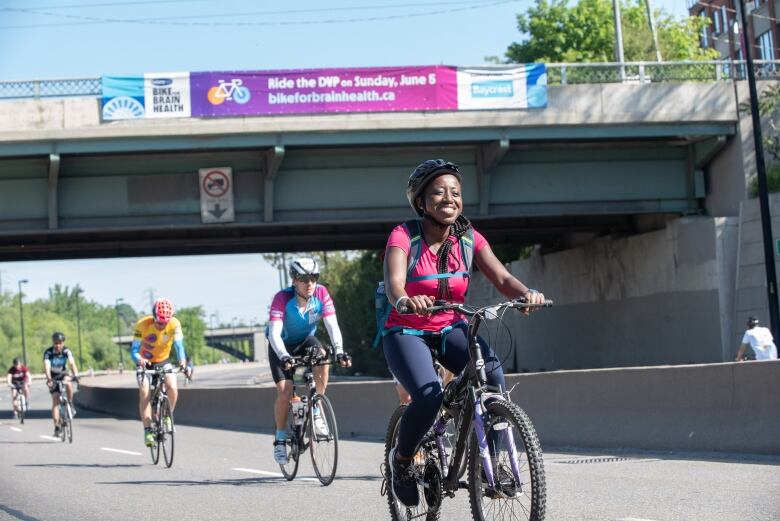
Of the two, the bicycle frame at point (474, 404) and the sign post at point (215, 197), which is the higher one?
the sign post at point (215, 197)

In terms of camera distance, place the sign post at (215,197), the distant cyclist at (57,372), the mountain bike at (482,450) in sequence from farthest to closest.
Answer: the sign post at (215,197)
the distant cyclist at (57,372)
the mountain bike at (482,450)

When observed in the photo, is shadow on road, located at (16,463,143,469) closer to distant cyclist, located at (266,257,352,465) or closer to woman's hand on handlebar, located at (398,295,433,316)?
distant cyclist, located at (266,257,352,465)

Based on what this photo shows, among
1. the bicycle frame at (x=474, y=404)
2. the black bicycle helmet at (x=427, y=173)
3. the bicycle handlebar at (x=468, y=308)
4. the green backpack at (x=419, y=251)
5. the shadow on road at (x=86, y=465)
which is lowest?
the shadow on road at (x=86, y=465)

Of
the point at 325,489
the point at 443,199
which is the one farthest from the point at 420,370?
the point at 325,489

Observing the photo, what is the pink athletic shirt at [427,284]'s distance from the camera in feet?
20.5

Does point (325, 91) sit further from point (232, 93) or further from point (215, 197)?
point (215, 197)

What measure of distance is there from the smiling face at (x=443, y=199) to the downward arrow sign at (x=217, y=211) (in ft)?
75.0

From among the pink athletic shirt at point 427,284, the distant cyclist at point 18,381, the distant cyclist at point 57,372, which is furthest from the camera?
the distant cyclist at point 18,381

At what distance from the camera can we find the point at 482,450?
5.71 m

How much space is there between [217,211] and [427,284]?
23030mm

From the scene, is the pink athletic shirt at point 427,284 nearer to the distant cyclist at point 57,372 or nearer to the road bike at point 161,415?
the road bike at point 161,415

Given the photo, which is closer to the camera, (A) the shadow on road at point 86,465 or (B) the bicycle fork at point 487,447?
(B) the bicycle fork at point 487,447

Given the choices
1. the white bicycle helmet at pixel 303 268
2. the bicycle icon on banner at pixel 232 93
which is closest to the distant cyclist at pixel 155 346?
the white bicycle helmet at pixel 303 268

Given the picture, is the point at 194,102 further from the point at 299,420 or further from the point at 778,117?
the point at 299,420
